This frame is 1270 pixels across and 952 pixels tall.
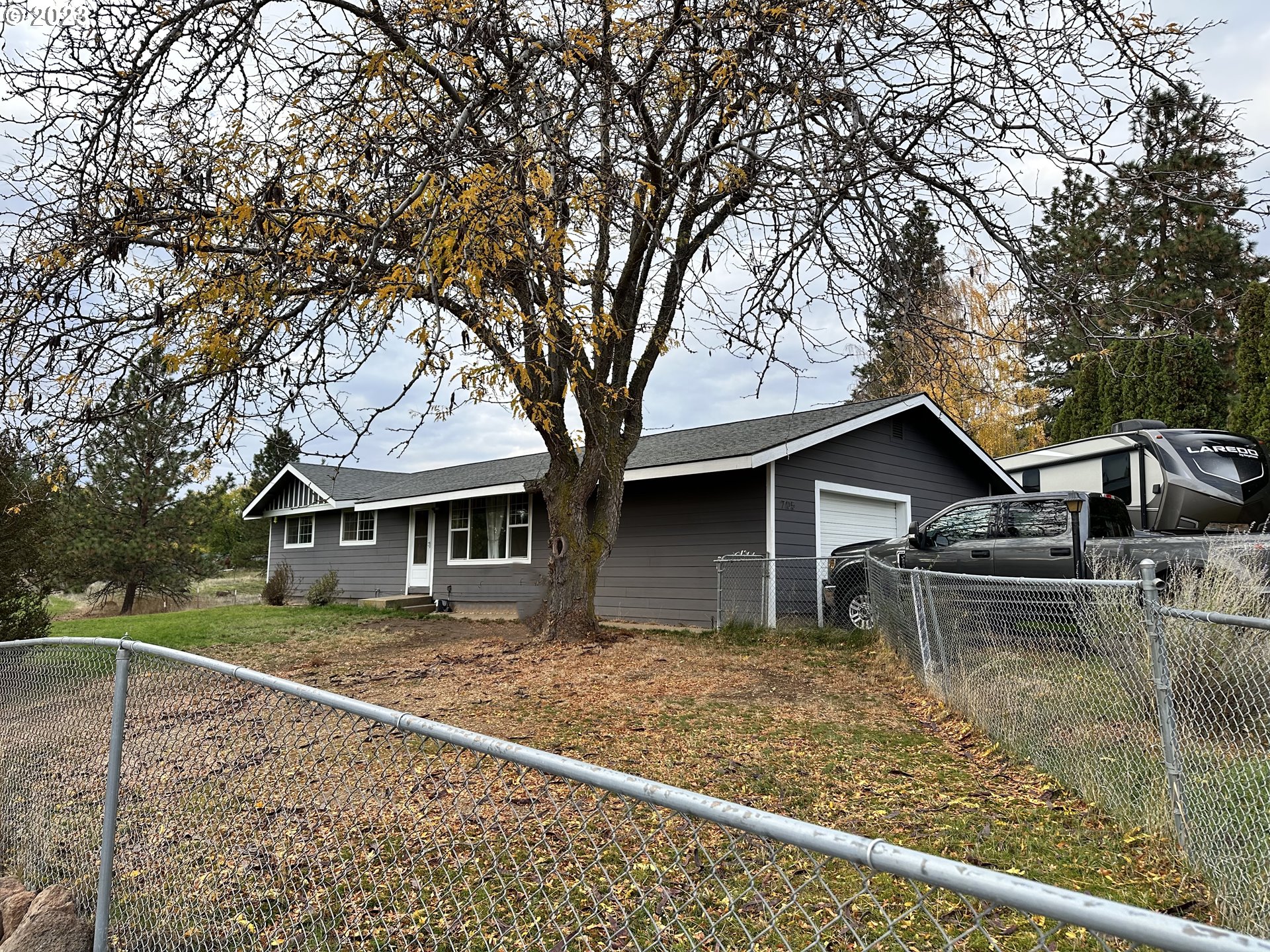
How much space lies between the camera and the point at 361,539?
874 inches

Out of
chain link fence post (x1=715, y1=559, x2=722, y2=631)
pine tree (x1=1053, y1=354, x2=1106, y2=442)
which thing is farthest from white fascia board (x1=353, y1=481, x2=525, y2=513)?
pine tree (x1=1053, y1=354, x2=1106, y2=442)

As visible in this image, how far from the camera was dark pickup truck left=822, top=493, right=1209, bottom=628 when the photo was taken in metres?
8.02

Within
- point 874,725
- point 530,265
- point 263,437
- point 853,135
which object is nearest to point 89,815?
point 263,437

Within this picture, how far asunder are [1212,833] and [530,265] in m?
5.10

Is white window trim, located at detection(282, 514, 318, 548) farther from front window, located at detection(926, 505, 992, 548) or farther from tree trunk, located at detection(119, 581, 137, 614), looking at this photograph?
front window, located at detection(926, 505, 992, 548)

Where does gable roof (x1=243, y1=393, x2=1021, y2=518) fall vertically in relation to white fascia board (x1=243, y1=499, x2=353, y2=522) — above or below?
above

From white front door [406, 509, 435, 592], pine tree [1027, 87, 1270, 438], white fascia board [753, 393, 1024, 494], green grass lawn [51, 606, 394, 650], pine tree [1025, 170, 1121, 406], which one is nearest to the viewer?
pine tree [1027, 87, 1270, 438]

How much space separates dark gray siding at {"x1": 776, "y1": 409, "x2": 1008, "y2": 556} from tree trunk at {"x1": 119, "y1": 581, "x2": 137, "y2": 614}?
770 inches

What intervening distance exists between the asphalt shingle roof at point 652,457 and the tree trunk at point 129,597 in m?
5.61

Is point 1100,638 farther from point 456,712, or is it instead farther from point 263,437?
point 263,437

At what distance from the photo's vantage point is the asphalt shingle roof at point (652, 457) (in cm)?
1294

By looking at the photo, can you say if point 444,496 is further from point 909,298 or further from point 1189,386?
point 1189,386

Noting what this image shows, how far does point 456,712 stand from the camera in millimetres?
6688

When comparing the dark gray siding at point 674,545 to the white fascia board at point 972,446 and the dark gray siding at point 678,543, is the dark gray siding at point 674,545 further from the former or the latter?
the white fascia board at point 972,446
